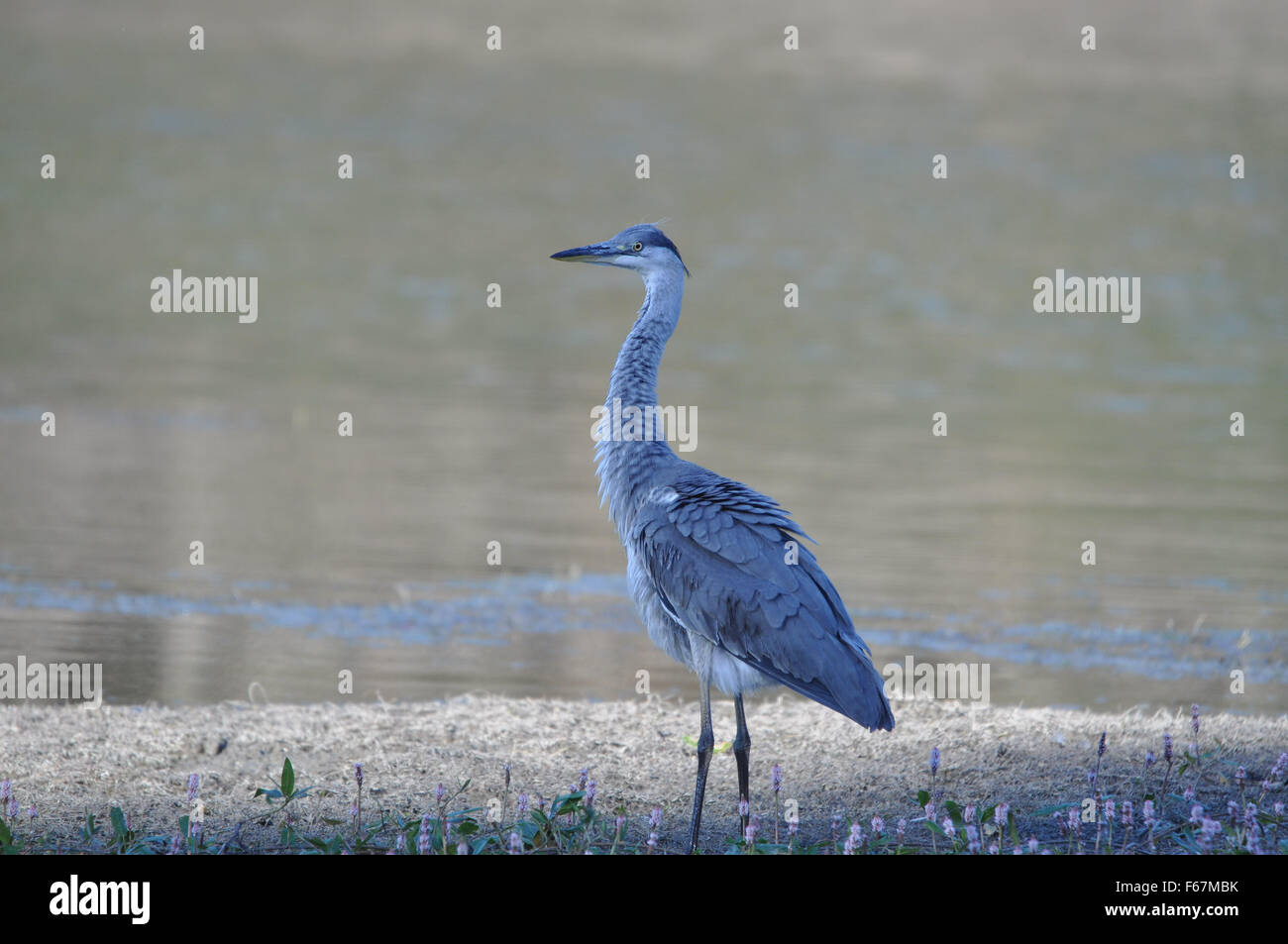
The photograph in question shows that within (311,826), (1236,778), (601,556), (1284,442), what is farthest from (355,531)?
(1284,442)

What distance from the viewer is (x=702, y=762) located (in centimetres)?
653

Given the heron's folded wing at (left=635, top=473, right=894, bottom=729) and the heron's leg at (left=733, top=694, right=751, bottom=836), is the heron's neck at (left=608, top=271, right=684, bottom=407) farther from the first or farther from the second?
the heron's leg at (left=733, top=694, right=751, bottom=836)

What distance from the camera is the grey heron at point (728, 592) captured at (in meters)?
6.55

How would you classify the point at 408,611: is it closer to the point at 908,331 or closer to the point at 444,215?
the point at 908,331

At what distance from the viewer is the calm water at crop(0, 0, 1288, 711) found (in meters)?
11.0

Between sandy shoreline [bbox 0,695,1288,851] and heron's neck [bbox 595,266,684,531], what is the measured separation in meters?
A: 1.16

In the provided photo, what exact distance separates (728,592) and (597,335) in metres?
16.2

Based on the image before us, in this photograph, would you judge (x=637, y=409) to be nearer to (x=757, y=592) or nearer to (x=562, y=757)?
(x=757, y=592)

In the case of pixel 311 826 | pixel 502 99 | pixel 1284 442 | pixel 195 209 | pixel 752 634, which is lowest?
pixel 311 826

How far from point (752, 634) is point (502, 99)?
103 ft

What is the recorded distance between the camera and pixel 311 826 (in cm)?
649

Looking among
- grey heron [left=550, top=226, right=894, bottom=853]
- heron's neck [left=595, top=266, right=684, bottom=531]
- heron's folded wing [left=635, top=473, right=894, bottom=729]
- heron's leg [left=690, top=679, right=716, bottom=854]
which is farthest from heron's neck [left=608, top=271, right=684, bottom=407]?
heron's leg [left=690, top=679, right=716, bottom=854]

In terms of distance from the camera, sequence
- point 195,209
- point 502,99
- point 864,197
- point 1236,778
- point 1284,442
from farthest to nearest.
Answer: point 502,99
point 864,197
point 195,209
point 1284,442
point 1236,778

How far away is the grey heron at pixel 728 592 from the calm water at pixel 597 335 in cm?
256
